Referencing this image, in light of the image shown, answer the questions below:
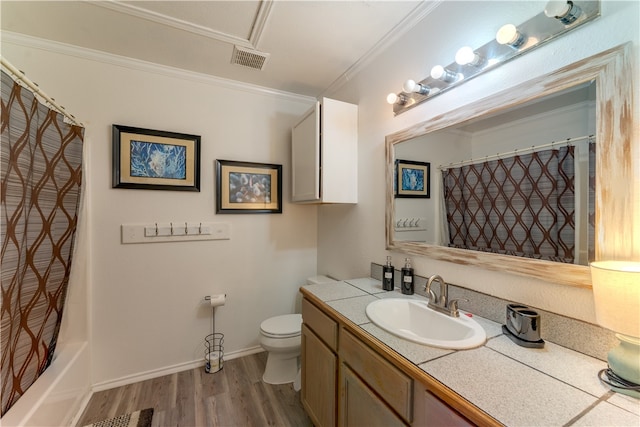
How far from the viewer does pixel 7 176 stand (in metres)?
1.12

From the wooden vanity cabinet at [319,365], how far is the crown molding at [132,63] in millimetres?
1897

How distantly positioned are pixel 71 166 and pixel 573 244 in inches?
103

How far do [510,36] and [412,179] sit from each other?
2.61ft

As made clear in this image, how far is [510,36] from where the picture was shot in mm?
1029

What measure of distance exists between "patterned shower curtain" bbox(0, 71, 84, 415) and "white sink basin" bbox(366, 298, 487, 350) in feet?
5.32

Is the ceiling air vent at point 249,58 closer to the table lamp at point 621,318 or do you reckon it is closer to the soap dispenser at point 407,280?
the soap dispenser at point 407,280

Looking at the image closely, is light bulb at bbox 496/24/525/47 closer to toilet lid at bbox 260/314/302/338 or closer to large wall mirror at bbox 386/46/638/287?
large wall mirror at bbox 386/46/638/287

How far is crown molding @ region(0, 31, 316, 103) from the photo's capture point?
65.8 inches

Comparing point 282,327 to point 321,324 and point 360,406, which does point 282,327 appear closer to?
point 321,324

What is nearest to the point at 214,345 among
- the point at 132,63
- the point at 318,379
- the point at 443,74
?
the point at 318,379

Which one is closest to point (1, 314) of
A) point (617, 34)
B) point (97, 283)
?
point (97, 283)

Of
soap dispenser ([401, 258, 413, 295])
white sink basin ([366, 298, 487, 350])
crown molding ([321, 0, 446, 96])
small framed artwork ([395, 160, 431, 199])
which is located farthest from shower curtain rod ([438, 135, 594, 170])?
crown molding ([321, 0, 446, 96])

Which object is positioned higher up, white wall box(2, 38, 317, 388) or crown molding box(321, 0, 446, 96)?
crown molding box(321, 0, 446, 96)

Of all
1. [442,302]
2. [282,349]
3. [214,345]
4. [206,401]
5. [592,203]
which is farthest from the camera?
[214,345]
